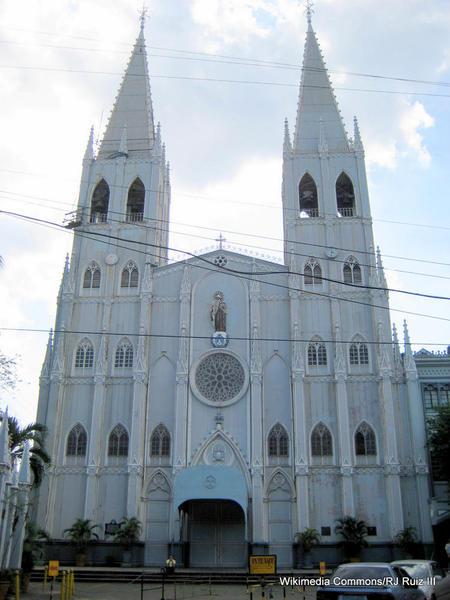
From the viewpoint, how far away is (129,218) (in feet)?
129

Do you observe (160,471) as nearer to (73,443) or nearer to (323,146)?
(73,443)

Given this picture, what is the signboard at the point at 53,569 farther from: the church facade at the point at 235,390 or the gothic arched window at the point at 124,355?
the gothic arched window at the point at 124,355

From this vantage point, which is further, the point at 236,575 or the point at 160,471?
the point at 160,471

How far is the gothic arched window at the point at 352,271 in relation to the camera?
118ft

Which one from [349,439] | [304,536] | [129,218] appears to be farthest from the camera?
[129,218]

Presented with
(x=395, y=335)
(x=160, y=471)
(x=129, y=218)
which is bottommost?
(x=160, y=471)

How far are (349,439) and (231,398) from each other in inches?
263

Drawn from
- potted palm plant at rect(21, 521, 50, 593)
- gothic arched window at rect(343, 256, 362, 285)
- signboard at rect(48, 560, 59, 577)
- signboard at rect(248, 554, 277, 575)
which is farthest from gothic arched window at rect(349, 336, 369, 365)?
signboard at rect(48, 560, 59, 577)

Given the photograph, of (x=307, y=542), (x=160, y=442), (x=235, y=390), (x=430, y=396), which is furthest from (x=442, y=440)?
(x=160, y=442)

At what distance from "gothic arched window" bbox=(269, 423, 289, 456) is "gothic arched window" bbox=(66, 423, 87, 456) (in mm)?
10265

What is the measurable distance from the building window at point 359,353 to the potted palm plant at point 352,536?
8.25 metres

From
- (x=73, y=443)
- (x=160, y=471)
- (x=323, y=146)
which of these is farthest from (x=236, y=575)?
(x=323, y=146)

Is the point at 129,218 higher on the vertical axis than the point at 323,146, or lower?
Result: lower

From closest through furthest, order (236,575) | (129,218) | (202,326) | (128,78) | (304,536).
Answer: (236,575), (304,536), (202,326), (129,218), (128,78)
